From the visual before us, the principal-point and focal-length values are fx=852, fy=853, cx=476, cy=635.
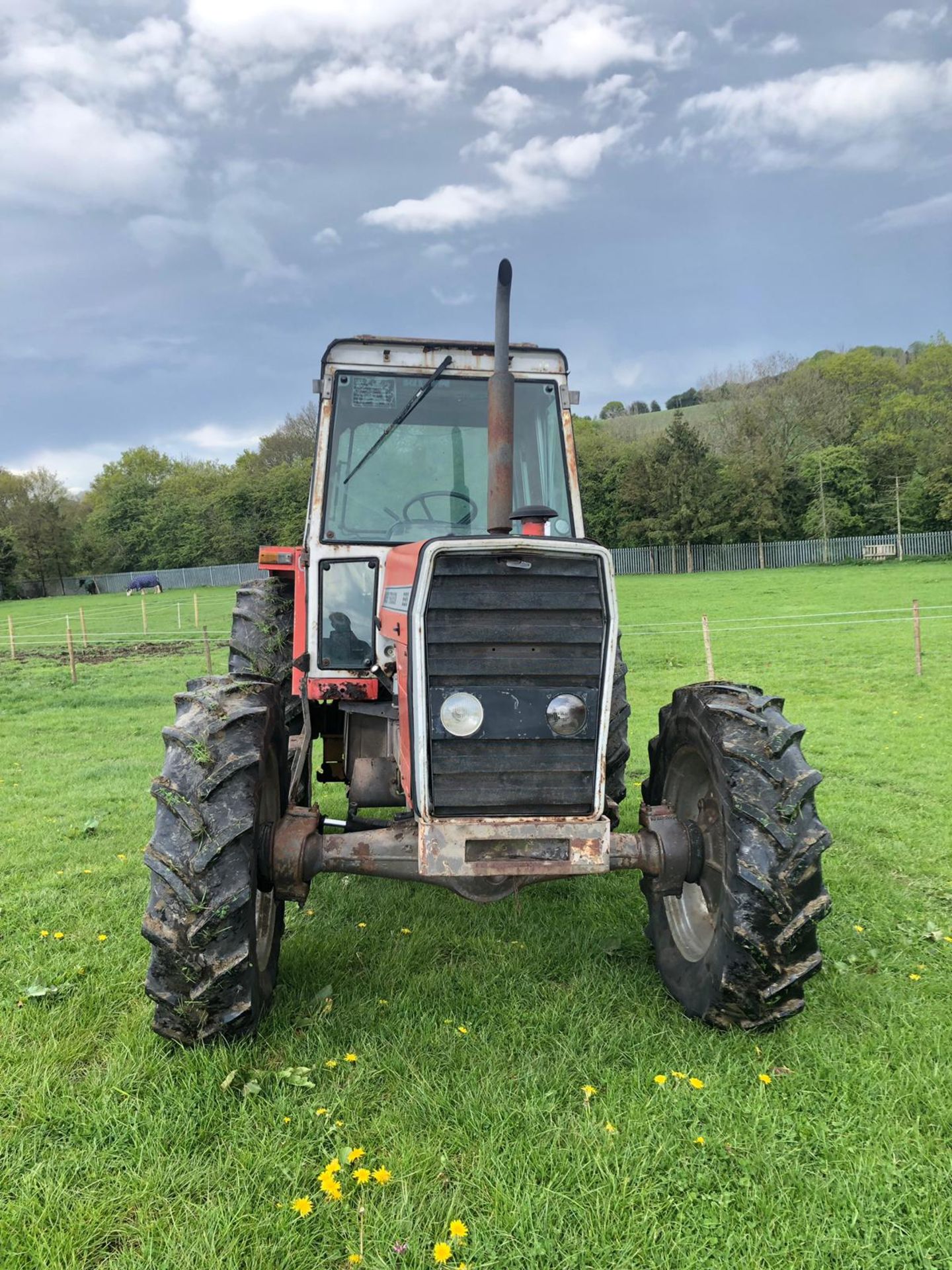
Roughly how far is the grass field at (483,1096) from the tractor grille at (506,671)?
0.94 meters

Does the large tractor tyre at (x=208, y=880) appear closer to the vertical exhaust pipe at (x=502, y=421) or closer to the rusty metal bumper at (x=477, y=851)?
the rusty metal bumper at (x=477, y=851)

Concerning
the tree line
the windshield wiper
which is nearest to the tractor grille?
the windshield wiper

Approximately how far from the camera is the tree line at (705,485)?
4753 centimetres

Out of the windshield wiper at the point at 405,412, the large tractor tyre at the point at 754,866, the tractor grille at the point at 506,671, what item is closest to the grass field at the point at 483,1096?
the large tractor tyre at the point at 754,866

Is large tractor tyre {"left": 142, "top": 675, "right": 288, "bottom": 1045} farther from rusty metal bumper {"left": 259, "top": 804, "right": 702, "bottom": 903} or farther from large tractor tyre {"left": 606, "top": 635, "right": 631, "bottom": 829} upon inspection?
large tractor tyre {"left": 606, "top": 635, "right": 631, "bottom": 829}

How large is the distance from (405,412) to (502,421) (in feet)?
3.62

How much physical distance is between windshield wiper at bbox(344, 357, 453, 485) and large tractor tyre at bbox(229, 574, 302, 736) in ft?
3.89

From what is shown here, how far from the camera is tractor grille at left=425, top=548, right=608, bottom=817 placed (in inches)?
113

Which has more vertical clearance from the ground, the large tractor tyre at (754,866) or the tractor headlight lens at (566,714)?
the tractor headlight lens at (566,714)

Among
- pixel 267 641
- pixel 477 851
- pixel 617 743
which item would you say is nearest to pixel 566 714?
pixel 477 851

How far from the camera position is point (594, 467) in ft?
173

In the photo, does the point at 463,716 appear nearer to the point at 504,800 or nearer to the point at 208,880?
the point at 504,800

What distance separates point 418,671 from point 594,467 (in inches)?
2026

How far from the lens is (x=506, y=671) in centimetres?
288
